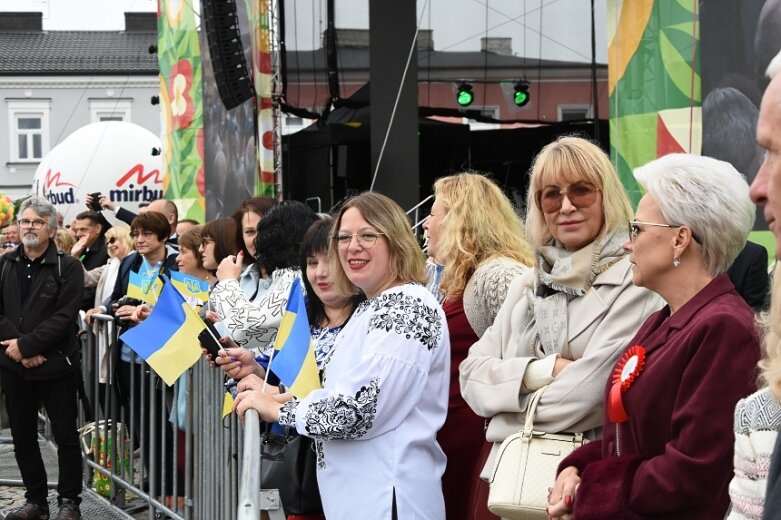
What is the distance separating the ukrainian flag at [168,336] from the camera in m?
4.66

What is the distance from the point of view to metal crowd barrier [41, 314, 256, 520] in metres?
4.98

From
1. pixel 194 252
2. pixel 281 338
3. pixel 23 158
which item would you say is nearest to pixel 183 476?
pixel 194 252

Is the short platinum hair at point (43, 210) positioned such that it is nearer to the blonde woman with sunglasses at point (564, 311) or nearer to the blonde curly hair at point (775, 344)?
the blonde woman with sunglasses at point (564, 311)

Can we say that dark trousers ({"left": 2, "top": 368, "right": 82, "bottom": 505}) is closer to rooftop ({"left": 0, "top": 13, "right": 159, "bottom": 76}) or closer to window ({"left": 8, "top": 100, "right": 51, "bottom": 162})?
window ({"left": 8, "top": 100, "right": 51, "bottom": 162})

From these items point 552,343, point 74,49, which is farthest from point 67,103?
point 552,343

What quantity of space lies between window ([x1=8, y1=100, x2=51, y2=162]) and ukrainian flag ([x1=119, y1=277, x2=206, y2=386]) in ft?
167

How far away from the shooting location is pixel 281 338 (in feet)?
13.2

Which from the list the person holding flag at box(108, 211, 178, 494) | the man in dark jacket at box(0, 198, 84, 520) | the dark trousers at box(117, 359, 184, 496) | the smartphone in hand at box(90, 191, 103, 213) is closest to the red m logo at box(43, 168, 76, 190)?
the smartphone in hand at box(90, 191, 103, 213)

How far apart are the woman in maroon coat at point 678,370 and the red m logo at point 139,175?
21320 millimetres

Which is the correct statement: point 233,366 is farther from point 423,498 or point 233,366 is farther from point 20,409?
point 20,409

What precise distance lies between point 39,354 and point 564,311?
4730 millimetres

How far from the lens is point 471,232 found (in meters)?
4.33

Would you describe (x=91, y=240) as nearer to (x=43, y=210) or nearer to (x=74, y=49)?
(x=43, y=210)

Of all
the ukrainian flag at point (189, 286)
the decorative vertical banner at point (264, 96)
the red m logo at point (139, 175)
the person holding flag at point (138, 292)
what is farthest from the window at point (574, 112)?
the red m logo at point (139, 175)
